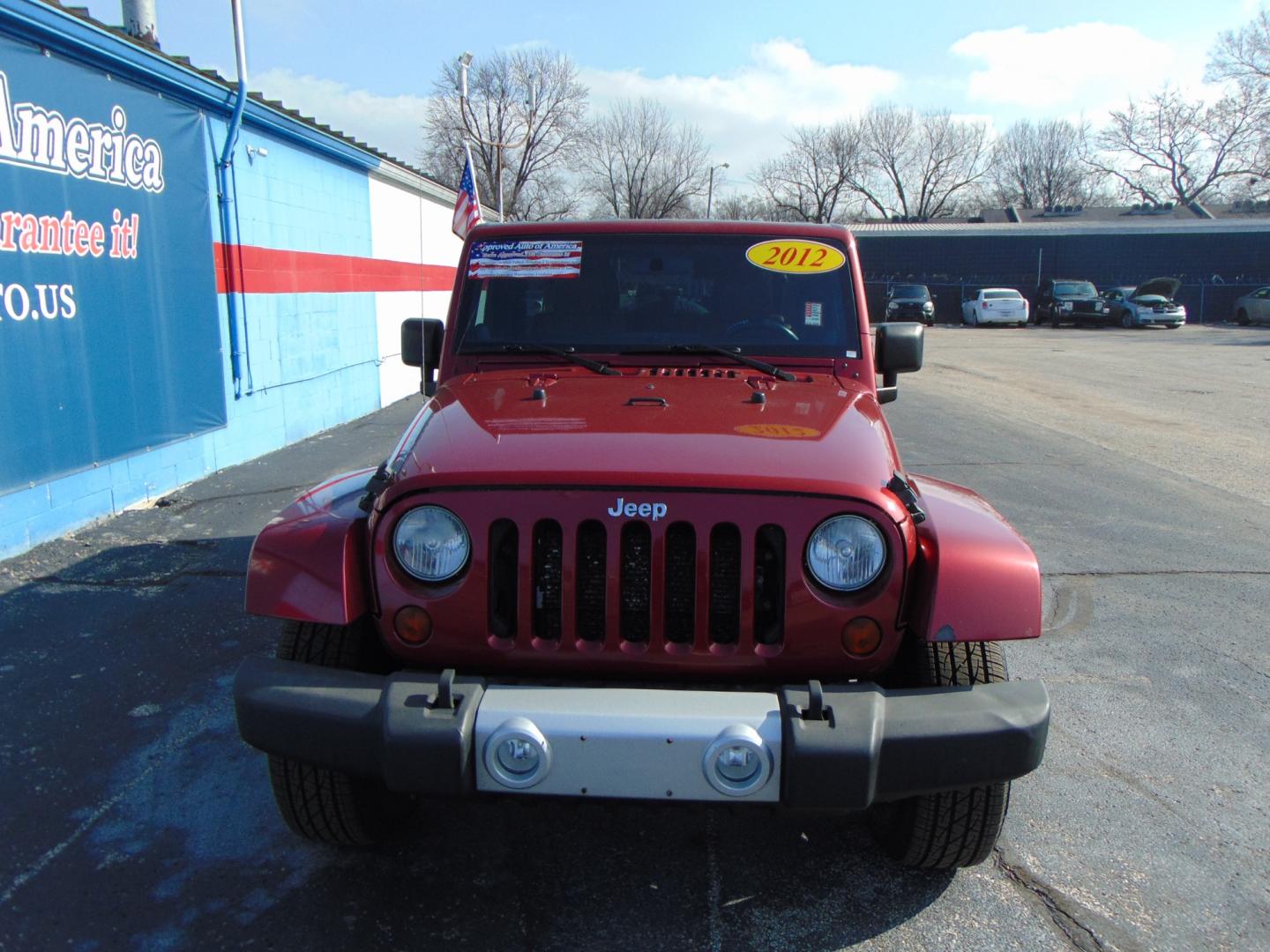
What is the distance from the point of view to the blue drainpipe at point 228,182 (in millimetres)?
7793

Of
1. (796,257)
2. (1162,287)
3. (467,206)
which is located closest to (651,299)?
(796,257)

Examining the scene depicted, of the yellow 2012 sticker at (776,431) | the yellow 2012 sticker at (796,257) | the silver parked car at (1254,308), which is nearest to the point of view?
the yellow 2012 sticker at (776,431)

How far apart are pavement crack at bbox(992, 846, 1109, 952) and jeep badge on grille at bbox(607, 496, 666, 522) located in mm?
1542

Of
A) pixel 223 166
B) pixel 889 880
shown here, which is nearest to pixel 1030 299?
pixel 223 166

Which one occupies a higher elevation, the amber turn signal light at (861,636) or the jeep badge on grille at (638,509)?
the jeep badge on grille at (638,509)

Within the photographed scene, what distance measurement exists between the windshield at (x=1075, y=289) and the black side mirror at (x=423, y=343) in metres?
34.3

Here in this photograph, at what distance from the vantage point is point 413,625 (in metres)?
2.44

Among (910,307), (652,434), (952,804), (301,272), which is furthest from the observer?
(910,307)

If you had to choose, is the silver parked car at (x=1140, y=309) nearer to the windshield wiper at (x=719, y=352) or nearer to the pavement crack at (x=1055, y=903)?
the windshield wiper at (x=719, y=352)

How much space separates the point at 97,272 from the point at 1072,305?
33.3 metres

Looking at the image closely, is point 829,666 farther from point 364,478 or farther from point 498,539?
point 364,478

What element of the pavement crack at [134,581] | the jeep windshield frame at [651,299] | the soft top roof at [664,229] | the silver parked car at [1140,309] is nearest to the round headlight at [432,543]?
the jeep windshield frame at [651,299]

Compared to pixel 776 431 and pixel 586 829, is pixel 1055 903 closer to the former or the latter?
pixel 586 829

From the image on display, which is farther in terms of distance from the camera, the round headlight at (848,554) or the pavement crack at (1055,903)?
the pavement crack at (1055,903)
